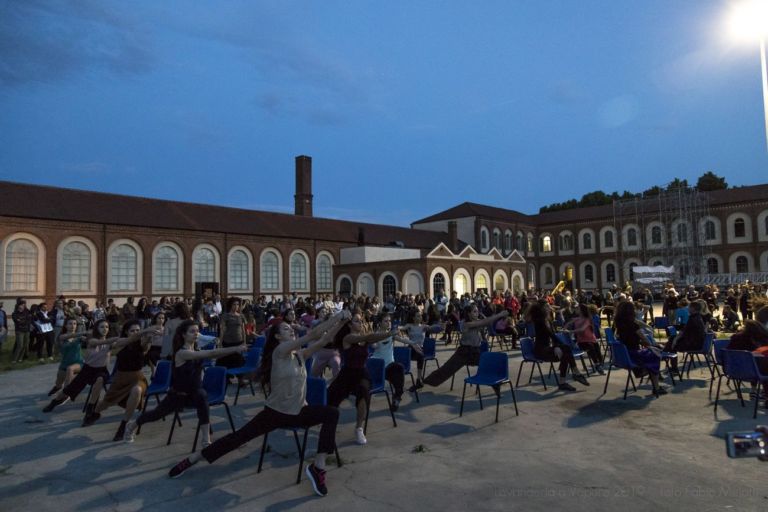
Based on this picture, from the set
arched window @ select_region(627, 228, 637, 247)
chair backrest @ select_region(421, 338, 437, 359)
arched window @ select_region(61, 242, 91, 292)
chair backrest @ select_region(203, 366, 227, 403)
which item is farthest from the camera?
arched window @ select_region(627, 228, 637, 247)

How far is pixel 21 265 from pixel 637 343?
3137 cm

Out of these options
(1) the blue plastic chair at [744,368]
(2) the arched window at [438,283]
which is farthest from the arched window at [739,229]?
(1) the blue plastic chair at [744,368]

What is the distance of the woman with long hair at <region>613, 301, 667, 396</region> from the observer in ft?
28.2

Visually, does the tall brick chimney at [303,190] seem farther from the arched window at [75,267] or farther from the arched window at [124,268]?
the arched window at [75,267]

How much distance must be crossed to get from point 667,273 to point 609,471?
129 ft

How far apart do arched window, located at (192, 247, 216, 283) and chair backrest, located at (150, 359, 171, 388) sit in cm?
2977

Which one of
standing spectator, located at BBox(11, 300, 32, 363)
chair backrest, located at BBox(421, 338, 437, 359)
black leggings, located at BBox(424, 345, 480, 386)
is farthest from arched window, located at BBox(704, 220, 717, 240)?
standing spectator, located at BBox(11, 300, 32, 363)

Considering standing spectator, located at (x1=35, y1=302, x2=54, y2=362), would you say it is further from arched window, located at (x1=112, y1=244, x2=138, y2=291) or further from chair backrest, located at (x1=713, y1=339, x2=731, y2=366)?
arched window, located at (x1=112, y1=244, x2=138, y2=291)

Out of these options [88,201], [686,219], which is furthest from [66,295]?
[686,219]

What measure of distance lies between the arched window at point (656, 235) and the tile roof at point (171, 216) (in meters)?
22.2

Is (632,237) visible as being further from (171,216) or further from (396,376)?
(396,376)

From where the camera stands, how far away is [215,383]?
6.93 meters

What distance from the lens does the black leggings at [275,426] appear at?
5.06 m

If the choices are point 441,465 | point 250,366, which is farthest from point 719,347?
point 250,366
